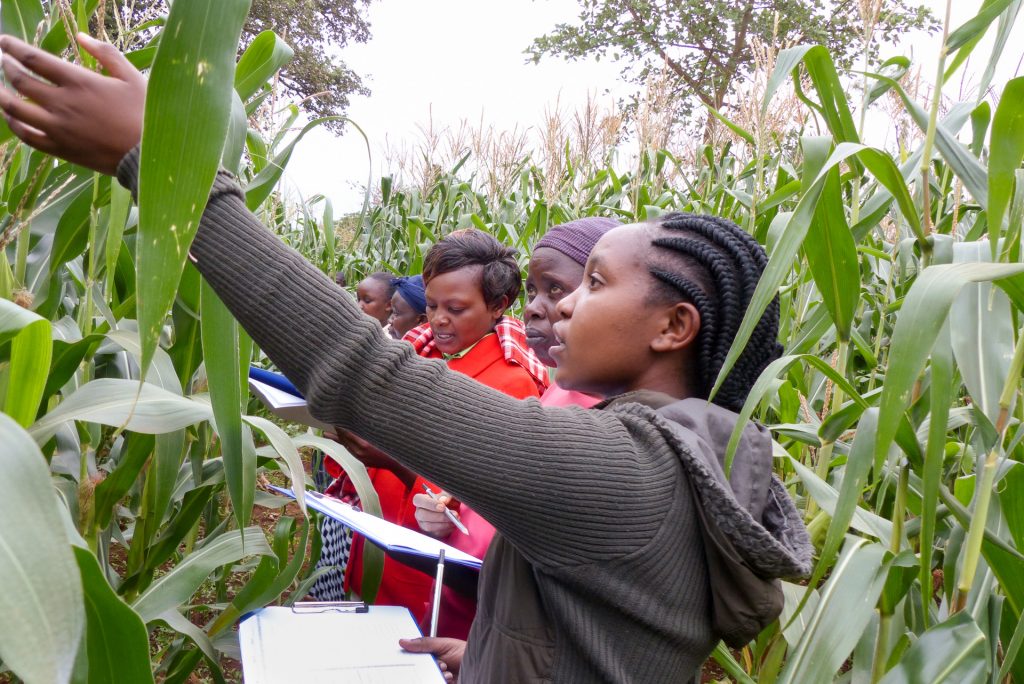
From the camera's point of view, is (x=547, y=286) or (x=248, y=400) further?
(x=547, y=286)

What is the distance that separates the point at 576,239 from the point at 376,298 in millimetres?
2273

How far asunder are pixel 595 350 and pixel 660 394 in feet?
0.34

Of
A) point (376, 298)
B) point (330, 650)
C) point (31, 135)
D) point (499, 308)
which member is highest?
point (31, 135)

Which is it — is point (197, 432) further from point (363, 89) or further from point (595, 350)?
point (363, 89)

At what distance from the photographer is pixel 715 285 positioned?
1.11 m

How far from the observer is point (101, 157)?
72 cm

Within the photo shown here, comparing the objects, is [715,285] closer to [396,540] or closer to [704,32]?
[396,540]

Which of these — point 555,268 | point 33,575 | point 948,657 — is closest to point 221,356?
point 33,575

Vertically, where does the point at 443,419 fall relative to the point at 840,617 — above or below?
above

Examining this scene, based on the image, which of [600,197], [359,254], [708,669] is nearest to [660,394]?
[708,669]

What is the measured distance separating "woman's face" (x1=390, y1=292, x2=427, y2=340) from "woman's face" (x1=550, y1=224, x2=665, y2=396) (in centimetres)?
236

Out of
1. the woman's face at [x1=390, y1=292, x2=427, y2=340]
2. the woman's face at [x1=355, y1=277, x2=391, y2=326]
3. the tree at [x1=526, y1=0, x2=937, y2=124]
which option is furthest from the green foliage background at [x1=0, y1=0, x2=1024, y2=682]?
the tree at [x1=526, y1=0, x2=937, y2=124]

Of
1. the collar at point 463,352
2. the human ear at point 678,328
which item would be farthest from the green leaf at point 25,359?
the collar at point 463,352

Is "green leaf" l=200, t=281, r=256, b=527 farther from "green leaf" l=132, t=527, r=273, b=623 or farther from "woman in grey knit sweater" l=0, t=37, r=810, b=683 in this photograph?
"green leaf" l=132, t=527, r=273, b=623
